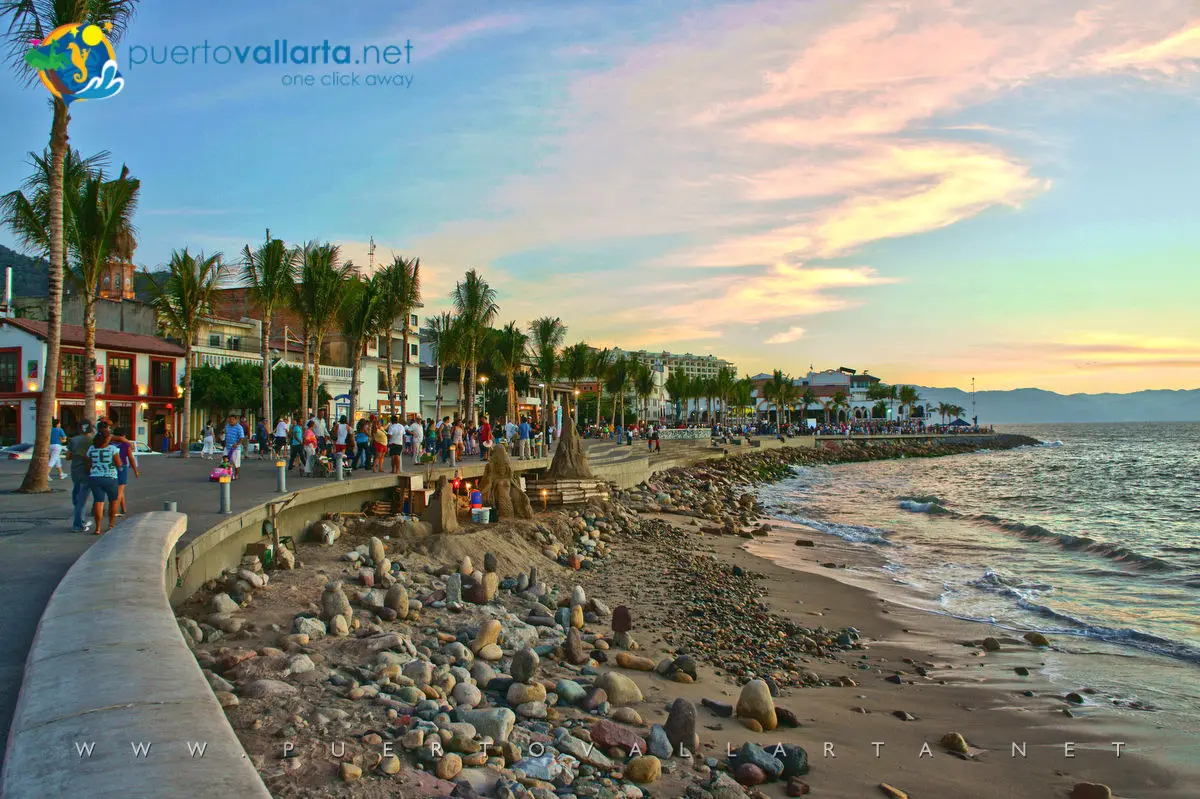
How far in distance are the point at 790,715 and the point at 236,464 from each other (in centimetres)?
1696

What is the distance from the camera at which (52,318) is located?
48.3ft

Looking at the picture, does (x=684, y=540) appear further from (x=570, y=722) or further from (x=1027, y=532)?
(x=570, y=722)

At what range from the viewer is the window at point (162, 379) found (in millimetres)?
38656

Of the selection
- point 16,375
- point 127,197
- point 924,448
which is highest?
point 127,197

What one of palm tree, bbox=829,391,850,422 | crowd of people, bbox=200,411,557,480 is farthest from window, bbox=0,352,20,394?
palm tree, bbox=829,391,850,422

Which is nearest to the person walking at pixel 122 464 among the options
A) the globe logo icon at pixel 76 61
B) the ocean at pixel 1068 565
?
the globe logo icon at pixel 76 61

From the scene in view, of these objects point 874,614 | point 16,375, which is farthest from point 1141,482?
point 16,375

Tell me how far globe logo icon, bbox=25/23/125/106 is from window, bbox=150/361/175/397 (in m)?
28.4

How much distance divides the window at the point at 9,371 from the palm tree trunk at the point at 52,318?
79.7 feet

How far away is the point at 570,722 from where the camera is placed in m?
6.10

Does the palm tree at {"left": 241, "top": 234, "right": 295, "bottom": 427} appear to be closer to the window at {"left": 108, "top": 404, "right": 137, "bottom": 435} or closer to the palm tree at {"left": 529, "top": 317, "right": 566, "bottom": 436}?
the window at {"left": 108, "top": 404, "right": 137, "bottom": 435}

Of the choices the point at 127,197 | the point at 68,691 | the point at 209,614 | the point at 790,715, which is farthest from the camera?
the point at 127,197

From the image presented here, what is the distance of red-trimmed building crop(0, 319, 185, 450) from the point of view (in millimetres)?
33531

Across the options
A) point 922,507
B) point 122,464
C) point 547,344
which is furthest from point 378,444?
point 547,344
